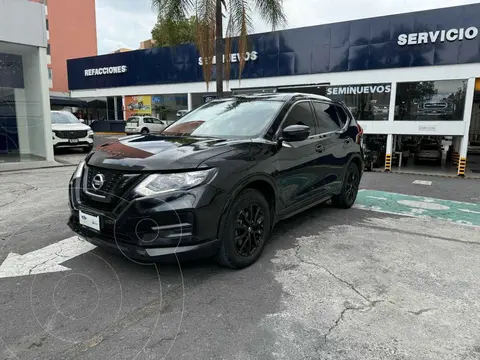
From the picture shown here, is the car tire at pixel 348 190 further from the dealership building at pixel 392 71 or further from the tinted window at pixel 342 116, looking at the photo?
the dealership building at pixel 392 71

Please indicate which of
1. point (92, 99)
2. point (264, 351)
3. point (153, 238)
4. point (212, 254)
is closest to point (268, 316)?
point (264, 351)

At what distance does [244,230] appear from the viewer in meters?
3.42

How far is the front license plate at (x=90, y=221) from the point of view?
3.04 meters

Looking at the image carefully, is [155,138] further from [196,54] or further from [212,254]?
[196,54]

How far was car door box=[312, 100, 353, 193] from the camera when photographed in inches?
191

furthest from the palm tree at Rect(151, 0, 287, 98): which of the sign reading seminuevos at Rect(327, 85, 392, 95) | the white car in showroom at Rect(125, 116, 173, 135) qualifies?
the white car in showroom at Rect(125, 116, 173, 135)

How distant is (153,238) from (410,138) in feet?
61.6

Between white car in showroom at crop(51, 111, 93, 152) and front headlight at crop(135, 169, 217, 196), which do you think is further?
white car in showroom at crop(51, 111, 93, 152)

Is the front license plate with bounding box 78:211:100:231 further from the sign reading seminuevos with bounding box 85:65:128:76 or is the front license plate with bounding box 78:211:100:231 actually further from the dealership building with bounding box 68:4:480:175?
the sign reading seminuevos with bounding box 85:65:128:76

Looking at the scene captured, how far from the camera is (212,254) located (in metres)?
3.13

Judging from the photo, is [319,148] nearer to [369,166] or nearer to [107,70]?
[369,166]

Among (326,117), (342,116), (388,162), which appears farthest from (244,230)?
(388,162)

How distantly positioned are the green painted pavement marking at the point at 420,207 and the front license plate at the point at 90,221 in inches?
176

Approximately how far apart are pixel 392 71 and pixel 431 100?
1962 millimetres
